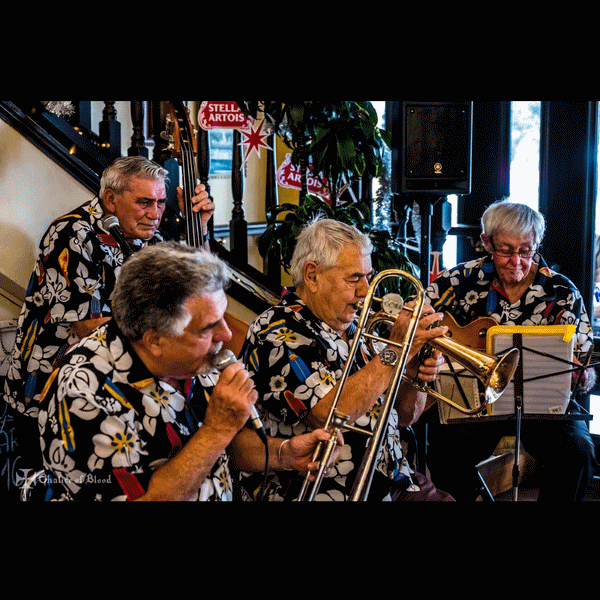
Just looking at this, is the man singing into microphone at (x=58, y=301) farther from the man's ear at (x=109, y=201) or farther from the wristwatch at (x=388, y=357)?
the wristwatch at (x=388, y=357)

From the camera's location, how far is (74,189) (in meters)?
3.73

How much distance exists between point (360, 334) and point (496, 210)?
5.14ft

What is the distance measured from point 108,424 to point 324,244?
0.94 metres

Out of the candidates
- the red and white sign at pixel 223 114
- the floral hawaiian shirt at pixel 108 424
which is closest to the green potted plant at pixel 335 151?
the red and white sign at pixel 223 114

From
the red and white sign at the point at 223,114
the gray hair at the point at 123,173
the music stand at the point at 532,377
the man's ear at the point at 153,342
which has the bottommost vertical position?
the music stand at the point at 532,377

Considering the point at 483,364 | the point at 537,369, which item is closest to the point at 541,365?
the point at 537,369

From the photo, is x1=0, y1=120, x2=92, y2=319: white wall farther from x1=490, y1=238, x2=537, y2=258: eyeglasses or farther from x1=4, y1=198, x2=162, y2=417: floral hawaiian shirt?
x1=490, y1=238, x2=537, y2=258: eyeglasses

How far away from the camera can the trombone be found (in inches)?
77.6

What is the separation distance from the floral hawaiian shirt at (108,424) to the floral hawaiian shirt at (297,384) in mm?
372

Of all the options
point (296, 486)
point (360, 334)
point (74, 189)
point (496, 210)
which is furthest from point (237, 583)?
point (74, 189)

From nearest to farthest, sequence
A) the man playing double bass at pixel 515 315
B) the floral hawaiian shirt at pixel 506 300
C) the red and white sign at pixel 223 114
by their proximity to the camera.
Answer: the man playing double bass at pixel 515 315 < the floral hawaiian shirt at pixel 506 300 < the red and white sign at pixel 223 114

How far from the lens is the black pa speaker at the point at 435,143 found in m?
3.73

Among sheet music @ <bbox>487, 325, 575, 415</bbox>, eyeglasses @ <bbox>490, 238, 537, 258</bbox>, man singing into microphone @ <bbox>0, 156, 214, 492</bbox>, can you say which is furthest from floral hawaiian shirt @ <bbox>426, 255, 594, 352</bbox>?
man singing into microphone @ <bbox>0, 156, 214, 492</bbox>
